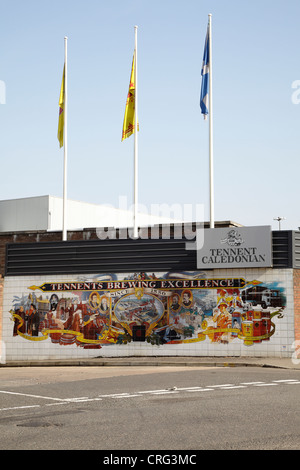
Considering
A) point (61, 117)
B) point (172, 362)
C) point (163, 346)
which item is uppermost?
point (61, 117)

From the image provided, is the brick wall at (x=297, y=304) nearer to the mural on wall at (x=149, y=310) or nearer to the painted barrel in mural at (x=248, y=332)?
the mural on wall at (x=149, y=310)

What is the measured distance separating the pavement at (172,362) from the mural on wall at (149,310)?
792mm

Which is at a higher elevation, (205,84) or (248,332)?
(205,84)

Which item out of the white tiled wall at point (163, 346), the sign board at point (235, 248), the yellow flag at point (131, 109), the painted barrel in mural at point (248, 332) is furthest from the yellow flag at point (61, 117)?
the painted barrel in mural at point (248, 332)

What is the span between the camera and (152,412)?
37.1 feet

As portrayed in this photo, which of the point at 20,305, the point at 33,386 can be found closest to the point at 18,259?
the point at 20,305

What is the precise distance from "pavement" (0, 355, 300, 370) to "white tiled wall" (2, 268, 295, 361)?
30 cm

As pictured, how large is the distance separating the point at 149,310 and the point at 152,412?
44.9ft

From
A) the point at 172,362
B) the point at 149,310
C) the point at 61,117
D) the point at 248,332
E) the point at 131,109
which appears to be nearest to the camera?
the point at 172,362

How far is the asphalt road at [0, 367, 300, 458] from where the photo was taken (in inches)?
339

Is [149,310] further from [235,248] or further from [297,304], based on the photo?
[297,304]

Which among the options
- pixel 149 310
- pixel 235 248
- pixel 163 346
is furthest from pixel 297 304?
pixel 149 310

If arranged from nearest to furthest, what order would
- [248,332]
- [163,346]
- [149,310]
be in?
[248,332] → [163,346] → [149,310]

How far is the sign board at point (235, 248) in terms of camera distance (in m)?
23.7
